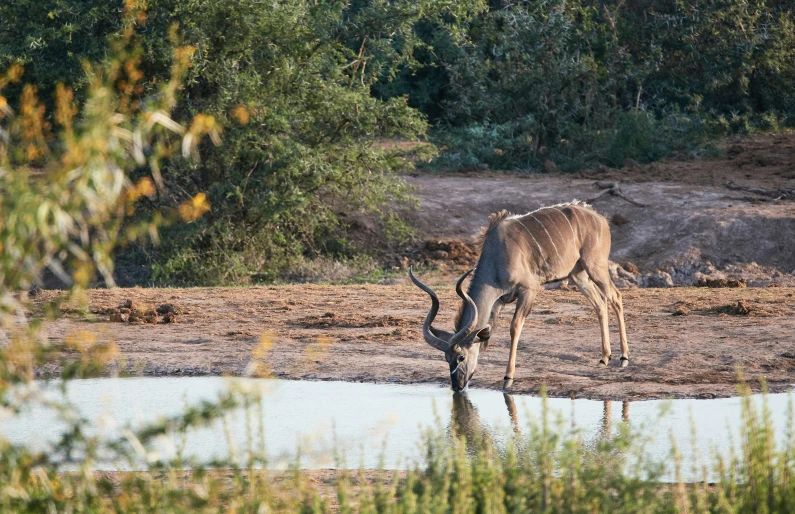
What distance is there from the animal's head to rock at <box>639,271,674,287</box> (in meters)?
5.20

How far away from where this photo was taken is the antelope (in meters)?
8.12

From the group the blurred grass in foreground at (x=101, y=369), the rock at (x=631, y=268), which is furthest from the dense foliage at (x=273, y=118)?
the blurred grass in foreground at (x=101, y=369)

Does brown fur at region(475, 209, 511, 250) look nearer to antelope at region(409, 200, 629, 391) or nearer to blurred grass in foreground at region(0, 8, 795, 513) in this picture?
antelope at region(409, 200, 629, 391)

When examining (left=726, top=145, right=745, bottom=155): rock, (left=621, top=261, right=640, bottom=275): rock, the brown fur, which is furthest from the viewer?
(left=726, top=145, right=745, bottom=155): rock

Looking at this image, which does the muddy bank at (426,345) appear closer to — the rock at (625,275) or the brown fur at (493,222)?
the rock at (625,275)

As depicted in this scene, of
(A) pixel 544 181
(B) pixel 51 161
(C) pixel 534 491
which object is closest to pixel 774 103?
(A) pixel 544 181

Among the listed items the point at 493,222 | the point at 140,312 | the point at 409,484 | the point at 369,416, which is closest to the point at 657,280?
the point at 493,222

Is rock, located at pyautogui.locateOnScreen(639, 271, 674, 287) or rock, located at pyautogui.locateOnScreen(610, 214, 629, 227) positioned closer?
rock, located at pyautogui.locateOnScreen(639, 271, 674, 287)

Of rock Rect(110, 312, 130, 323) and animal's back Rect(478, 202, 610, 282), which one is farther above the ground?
animal's back Rect(478, 202, 610, 282)

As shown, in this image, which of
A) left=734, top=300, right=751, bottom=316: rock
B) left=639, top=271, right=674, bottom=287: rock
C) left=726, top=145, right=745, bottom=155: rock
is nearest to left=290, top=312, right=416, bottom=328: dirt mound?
left=734, top=300, right=751, bottom=316: rock

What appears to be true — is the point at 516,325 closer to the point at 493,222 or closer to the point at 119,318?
the point at 493,222

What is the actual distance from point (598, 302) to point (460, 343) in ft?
4.92

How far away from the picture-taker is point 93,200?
104 inches

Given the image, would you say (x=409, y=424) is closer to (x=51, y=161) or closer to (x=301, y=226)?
(x=51, y=161)
